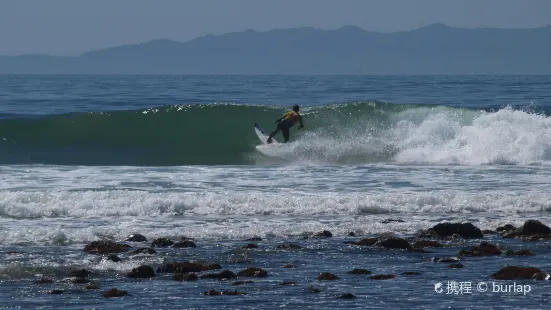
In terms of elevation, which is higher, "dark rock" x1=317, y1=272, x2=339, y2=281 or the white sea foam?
the white sea foam

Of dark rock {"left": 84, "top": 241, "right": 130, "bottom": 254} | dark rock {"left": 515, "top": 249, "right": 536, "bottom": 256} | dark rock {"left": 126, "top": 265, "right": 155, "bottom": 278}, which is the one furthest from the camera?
dark rock {"left": 84, "top": 241, "right": 130, "bottom": 254}

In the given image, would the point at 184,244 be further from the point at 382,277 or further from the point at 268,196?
the point at 268,196

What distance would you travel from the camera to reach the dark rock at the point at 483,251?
46.6 ft

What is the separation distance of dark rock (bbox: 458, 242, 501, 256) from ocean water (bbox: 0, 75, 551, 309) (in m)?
0.26

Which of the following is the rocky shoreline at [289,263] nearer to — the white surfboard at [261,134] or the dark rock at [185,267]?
the dark rock at [185,267]

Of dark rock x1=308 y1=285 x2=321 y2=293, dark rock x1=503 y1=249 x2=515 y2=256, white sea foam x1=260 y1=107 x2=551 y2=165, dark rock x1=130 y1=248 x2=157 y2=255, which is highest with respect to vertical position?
white sea foam x1=260 y1=107 x2=551 y2=165

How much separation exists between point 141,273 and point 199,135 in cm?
1943

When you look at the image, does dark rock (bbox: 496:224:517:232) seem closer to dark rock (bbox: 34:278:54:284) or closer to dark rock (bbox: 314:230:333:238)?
dark rock (bbox: 314:230:333:238)

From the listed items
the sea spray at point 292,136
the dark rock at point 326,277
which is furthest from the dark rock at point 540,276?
the sea spray at point 292,136

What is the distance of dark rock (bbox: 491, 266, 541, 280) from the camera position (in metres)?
12.6

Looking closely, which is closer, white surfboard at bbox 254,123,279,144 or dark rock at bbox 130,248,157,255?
dark rock at bbox 130,248,157,255

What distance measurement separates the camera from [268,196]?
19375 mm

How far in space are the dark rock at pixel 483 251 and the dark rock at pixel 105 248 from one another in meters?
4.51

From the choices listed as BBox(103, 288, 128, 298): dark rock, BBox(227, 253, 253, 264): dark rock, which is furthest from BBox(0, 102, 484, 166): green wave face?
BBox(103, 288, 128, 298): dark rock
